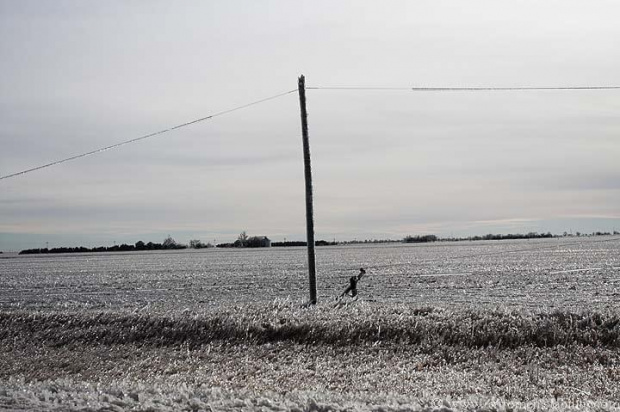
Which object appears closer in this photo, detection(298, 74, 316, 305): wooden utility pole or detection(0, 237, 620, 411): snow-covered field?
detection(0, 237, 620, 411): snow-covered field

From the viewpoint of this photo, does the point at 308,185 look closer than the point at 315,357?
No

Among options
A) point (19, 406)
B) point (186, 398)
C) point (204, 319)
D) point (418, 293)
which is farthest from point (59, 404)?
point (418, 293)

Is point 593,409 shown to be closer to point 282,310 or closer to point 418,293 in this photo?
point 282,310

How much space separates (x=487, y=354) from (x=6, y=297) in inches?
872

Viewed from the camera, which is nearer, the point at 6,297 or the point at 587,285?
the point at 587,285

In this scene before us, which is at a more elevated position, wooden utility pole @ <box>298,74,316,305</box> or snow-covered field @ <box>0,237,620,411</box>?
wooden utility pole @ <box>298,74,316,305</box>

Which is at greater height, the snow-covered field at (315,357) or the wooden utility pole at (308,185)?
the wooden utility pole at (308,185)

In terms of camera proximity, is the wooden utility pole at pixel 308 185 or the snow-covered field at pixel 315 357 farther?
the wooden utility pole at pixel 308 185

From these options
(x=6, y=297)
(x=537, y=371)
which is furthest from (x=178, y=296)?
(x=537, y=371)

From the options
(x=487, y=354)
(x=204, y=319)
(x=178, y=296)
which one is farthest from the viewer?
(x=178, y=296)

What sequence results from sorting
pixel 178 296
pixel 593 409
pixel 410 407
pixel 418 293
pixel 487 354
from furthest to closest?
1. pixel 178 296
2. pixel 418 293
3. pixel 487 354
4. pixel 593 409
5. pixel 410 407

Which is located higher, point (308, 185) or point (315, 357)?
point (308, 185)

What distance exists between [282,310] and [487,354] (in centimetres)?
557

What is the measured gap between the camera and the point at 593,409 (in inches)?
395
